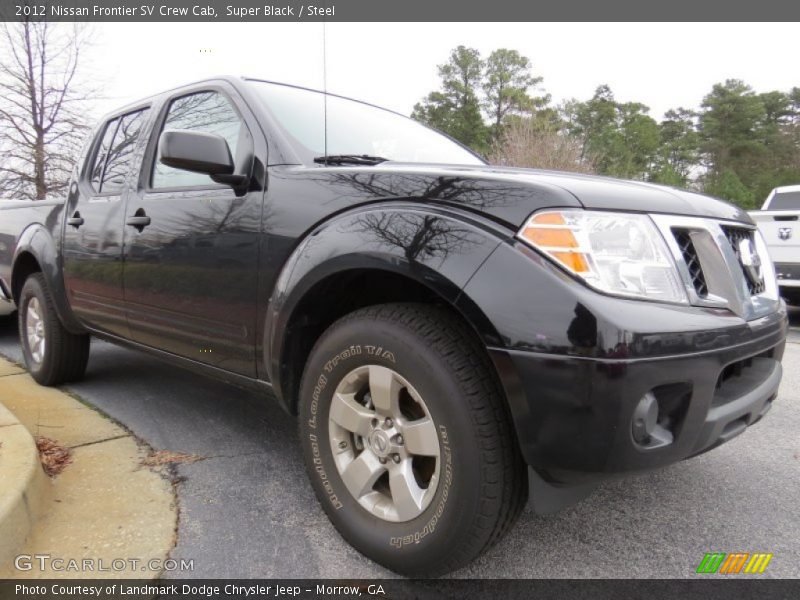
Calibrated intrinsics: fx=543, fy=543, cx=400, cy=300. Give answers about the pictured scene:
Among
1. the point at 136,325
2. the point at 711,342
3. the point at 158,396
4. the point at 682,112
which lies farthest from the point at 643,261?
the point at 682,112

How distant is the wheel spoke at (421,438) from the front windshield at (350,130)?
1208mm

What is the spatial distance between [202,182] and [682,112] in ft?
A: 192

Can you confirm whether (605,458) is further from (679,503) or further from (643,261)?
(679,503)

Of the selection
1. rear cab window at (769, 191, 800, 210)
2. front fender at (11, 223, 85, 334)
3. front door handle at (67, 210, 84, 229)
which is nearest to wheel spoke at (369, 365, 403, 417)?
front door handle at (67, 210, 84, 229)

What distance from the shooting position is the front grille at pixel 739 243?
186cm

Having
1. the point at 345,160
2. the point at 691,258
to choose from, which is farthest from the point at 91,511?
the point at 691,258

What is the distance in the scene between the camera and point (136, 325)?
9.44 feet

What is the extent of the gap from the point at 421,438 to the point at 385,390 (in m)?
0.19

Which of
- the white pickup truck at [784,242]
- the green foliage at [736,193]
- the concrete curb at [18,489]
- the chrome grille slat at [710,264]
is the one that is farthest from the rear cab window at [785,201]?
the green foliage at [736,193]

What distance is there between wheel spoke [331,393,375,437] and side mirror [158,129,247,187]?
1028mm

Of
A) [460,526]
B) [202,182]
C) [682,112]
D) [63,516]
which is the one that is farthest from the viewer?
[682,112]

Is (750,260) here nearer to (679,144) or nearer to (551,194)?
(551,194)
